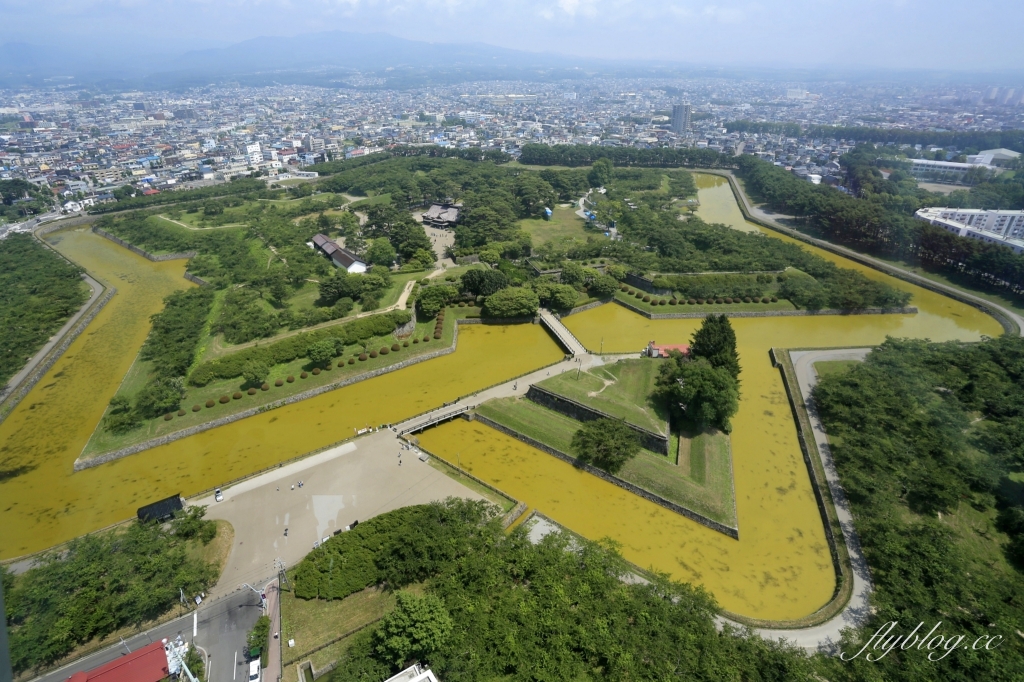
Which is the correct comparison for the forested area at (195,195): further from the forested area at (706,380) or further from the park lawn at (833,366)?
the park lawn at (833,366)

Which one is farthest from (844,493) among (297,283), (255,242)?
(255,242)

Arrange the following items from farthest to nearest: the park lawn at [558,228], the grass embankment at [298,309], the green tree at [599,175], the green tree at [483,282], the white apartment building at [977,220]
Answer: the green tree at [599,175] < the park lawn at [558,228] < the white apartment building at [977,220] < the green tree at [483,282] < the grass embankment at [298,309]

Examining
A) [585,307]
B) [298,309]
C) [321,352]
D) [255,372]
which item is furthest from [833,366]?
[298,309]

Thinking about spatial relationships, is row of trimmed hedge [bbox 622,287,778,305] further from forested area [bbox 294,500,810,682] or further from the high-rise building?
the high-rise building

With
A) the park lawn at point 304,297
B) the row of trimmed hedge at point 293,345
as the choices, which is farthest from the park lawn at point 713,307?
the park lawn at point 304,297

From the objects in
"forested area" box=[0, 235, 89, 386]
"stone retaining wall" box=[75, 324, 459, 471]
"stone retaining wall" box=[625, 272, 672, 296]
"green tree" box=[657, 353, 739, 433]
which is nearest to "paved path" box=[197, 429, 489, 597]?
"stone retaining wall" box=[75, 324, 459, 471]

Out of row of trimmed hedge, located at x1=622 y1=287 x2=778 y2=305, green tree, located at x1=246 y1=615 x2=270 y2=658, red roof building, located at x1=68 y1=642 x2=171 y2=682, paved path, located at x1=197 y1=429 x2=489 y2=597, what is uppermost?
row of trimmed hedge, located at x1=622 y1=287 x2=778 y2=305
